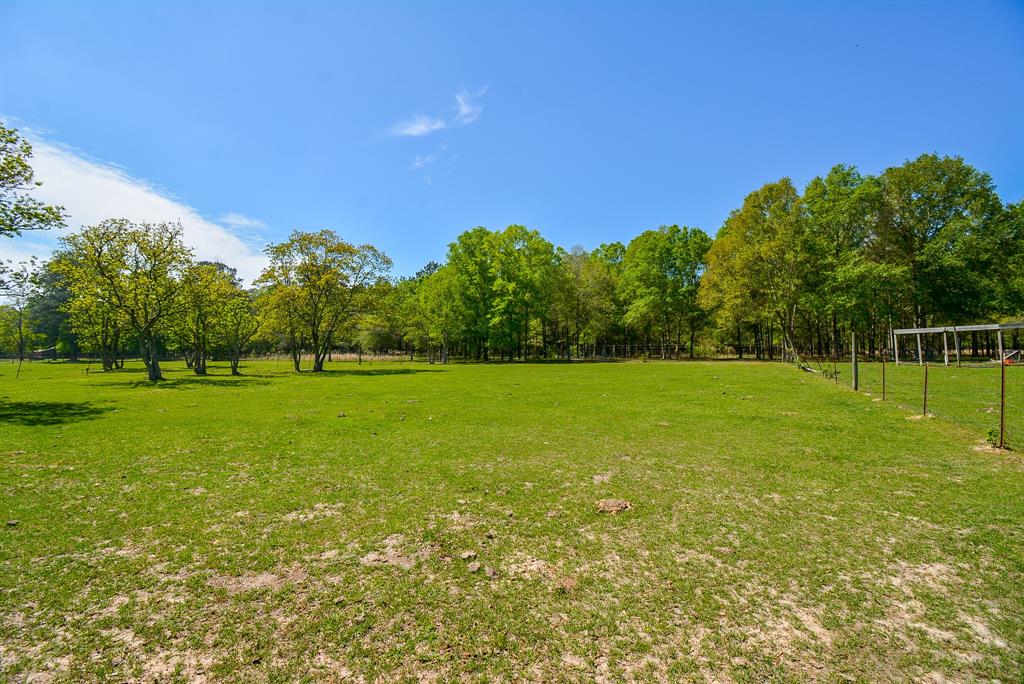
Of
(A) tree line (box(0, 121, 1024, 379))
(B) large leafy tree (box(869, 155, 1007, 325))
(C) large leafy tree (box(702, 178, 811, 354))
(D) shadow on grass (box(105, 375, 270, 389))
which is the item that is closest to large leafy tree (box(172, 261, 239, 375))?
(A) tree line (box(0, 121, 1024, 379))

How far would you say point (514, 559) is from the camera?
5.02 meters

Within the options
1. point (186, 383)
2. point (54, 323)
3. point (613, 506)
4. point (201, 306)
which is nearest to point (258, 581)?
point (613, 506)

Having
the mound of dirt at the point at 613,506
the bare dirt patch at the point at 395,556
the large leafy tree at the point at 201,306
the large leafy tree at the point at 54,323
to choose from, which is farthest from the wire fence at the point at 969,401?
Answer: the large leafy tree at the point at 54,323

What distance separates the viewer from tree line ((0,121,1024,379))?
107ft

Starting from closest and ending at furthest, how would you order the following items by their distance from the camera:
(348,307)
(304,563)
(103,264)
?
(304,563)
(103,264)
(348,307)

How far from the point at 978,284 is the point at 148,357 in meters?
74.5

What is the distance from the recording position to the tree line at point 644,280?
32594 millimetres

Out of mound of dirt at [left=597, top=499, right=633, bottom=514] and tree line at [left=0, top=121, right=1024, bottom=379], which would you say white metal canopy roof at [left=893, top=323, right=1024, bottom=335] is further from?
mound of dirt at [left=597, top=499, right=633, bottom=514]

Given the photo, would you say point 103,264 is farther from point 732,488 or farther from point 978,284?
point 978,284

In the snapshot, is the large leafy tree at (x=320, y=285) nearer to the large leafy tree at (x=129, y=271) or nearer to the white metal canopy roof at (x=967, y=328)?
the large leafy tree at (x=129, y=271)

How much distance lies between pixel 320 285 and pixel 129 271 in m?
15.2

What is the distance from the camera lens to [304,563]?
4922mm

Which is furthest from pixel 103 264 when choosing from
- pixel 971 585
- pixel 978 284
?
pixel 978 284

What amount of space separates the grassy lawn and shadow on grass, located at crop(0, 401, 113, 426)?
400 cm
